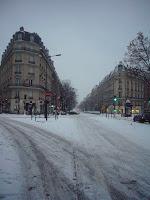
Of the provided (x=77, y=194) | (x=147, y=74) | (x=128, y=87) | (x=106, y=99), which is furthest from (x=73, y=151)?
(x=106, y=99)

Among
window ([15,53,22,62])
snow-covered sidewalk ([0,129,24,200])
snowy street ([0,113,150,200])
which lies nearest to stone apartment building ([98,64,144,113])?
window ([15,53,22,62])

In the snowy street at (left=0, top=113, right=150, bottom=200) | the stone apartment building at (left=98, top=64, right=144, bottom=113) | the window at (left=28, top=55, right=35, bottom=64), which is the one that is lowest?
the snowy street at (left=0, top=113, right=150, bottom=200)

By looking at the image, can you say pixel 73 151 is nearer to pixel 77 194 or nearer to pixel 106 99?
pixel 77 194

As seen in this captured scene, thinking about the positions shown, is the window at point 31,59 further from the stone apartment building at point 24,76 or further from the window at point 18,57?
the window at point 18,57

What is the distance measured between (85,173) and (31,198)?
245 centimetres

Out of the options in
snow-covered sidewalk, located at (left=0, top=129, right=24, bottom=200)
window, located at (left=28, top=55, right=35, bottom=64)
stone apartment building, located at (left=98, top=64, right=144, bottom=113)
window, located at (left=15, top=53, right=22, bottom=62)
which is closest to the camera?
snow-covered sidewalk, located at (left=0, top=129, right=24, bottom=200)

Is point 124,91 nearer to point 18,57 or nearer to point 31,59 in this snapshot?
point 31,59

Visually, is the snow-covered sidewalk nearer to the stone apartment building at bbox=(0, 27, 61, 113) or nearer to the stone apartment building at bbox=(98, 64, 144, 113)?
the stone apartment building at bbox=(0, 27, 61, 113)

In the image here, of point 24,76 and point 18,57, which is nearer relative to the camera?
point 18,57

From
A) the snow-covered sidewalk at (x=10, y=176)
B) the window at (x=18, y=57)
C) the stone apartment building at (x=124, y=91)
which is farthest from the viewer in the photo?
the stone apartment building at (x=124, y=91)

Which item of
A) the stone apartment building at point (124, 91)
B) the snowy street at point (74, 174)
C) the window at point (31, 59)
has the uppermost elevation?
the window at point (31, 59)

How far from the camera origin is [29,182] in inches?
289

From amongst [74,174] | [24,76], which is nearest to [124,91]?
[24,76]

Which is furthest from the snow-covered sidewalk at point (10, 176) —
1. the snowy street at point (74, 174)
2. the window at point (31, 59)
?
the window at point (31, 59)
